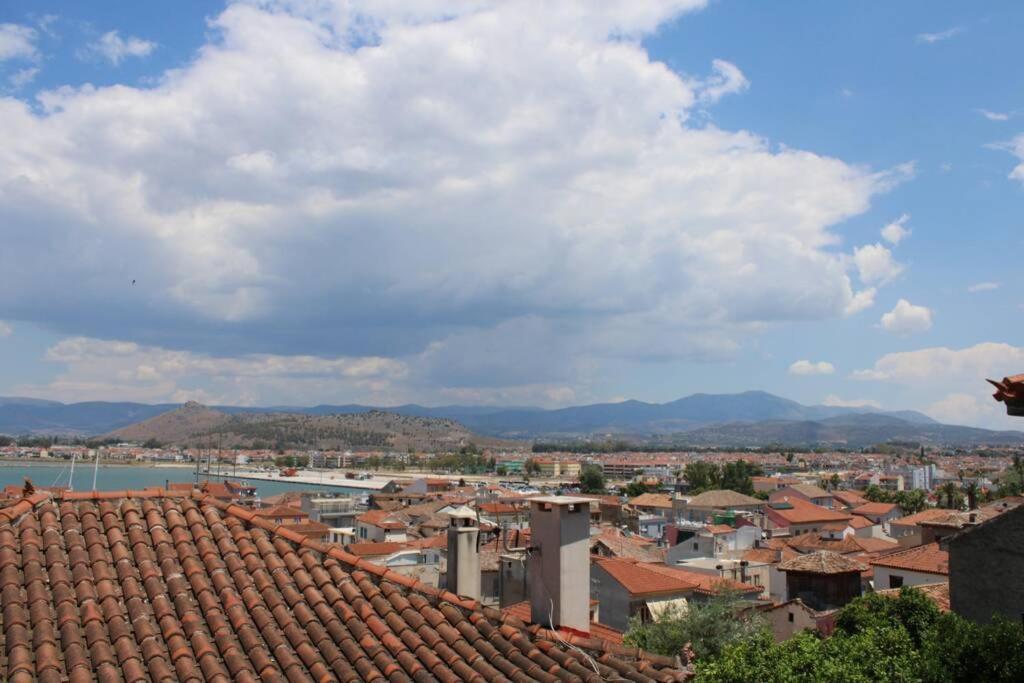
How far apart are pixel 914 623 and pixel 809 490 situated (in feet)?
240

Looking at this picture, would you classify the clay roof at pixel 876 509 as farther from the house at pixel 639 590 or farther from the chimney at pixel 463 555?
the chimney at pixel 463 555

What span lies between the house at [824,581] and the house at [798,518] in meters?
33.1

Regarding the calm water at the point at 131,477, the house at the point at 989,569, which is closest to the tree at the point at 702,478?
the calm water at the point at 131,477

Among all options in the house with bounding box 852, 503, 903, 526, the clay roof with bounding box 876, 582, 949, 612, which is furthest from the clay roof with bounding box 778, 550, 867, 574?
the house with bounding box 852, 503, 903, 526

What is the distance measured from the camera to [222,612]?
5.25 meters

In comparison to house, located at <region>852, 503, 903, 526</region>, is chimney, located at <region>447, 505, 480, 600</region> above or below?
above

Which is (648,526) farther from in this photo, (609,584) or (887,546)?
(609,584)

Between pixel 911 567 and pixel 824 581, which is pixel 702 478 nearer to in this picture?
Result: pixel 911 567

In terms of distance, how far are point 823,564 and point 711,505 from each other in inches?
1754

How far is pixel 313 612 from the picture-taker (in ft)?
18.1

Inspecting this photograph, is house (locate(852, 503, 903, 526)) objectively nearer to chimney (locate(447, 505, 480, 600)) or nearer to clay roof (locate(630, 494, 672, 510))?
clay roof (locate(630, 494, 672, 510))

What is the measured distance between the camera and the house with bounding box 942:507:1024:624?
16.2 m

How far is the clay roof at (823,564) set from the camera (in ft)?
98.2

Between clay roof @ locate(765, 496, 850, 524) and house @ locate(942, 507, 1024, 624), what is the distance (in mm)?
48440
